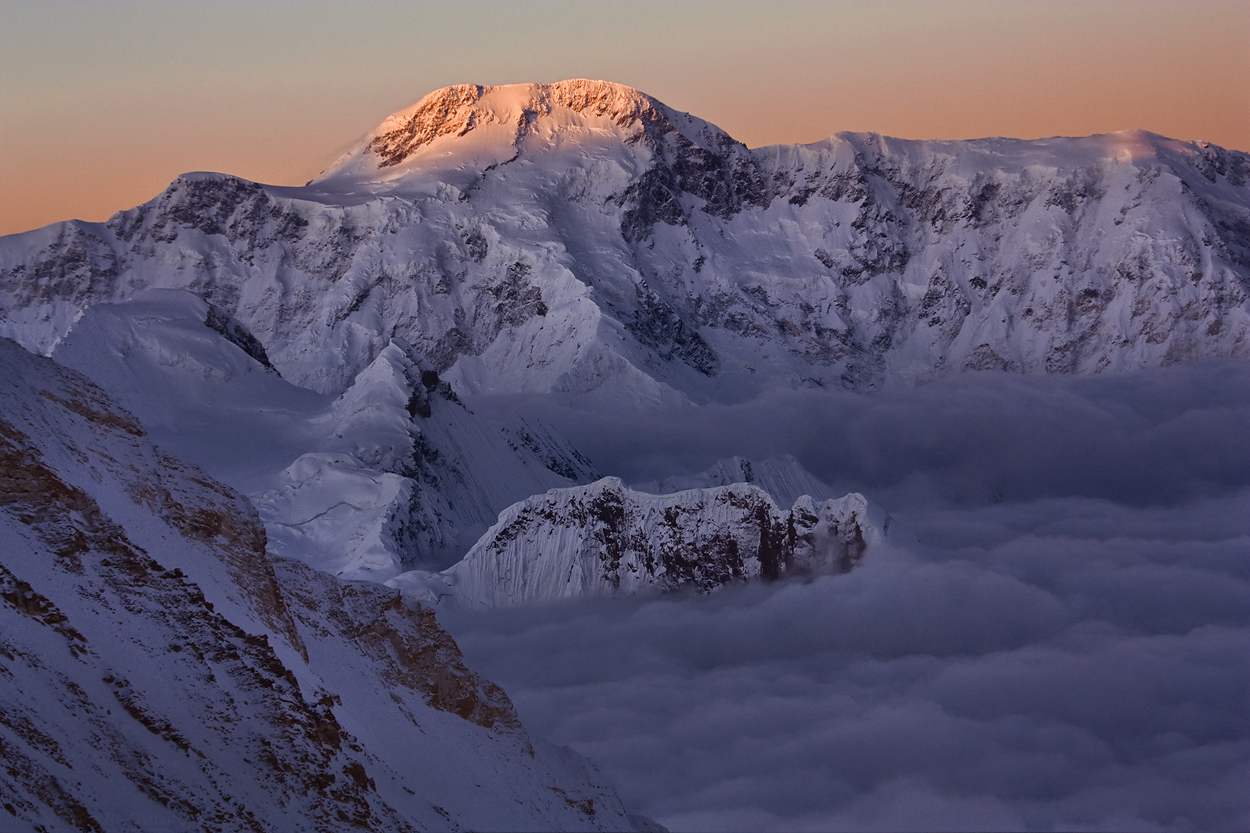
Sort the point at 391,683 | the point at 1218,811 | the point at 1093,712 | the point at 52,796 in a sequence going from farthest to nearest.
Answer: the point at 1093,712 → the point at 1218,811 → the point at 391,683 → the point at 52,796

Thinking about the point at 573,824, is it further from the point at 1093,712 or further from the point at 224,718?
the point at 1093,712

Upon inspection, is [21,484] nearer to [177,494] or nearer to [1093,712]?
[177,494]

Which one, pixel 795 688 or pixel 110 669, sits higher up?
pixel 110 669

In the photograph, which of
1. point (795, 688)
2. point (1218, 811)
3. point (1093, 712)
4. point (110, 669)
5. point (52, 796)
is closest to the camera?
point (52, 796)

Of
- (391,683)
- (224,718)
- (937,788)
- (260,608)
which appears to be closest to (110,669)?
(224,718)

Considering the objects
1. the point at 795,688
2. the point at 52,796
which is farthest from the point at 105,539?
the point at 795,688

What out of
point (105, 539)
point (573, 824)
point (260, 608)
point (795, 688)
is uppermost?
point (105, 539)

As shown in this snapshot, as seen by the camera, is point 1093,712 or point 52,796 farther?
point 1093,712
